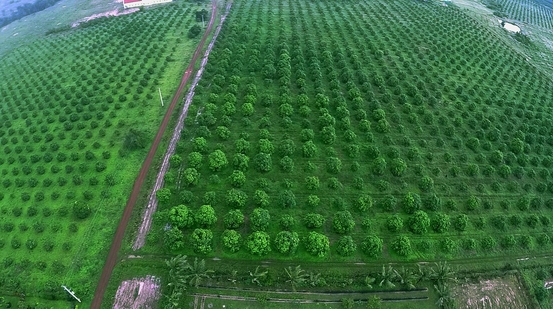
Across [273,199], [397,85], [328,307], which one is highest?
[397,85]

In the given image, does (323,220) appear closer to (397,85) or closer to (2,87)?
(397,85)

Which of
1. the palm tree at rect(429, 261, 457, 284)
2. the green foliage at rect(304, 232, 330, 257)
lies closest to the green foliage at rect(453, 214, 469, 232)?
the palm tree at rect(429, 261, 457, 284)

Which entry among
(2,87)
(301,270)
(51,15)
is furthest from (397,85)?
(51,15)

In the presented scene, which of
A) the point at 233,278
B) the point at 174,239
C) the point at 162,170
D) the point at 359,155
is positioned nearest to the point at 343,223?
the point at 359,155

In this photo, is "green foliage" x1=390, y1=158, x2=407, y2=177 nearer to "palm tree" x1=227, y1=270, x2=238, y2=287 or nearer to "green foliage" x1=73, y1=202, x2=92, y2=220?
"palm tree" x1=227, y1=270, x2=238, y2=287

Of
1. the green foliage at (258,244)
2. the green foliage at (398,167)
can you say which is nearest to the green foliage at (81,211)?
the green foliage at (258,244)

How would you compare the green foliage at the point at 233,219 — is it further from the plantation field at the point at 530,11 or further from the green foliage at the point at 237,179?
the plantation field at the point at 530,11
